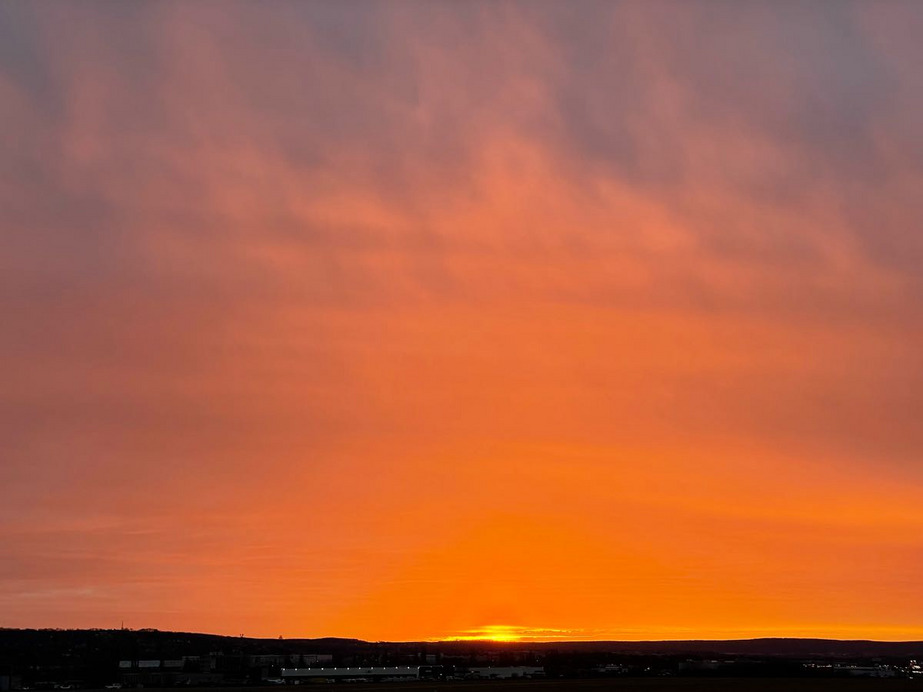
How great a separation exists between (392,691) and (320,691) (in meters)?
12.4

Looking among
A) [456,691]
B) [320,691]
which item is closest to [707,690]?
[456,691]

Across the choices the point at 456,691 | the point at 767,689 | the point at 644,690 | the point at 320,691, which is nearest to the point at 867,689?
the point at 767,689

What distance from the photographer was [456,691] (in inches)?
7702

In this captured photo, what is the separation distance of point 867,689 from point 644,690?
3681 centimetres

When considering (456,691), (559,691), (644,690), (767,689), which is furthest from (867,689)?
(456,691)

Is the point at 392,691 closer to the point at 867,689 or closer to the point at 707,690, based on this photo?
the point at 707,690

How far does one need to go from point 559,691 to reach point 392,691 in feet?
88.8

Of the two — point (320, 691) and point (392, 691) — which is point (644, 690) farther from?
point (320, 691)

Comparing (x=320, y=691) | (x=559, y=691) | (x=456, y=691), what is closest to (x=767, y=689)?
(x=559, y=691)

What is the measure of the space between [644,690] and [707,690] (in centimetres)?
1049

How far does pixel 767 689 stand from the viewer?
199375 millimetres

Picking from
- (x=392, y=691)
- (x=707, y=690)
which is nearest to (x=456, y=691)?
(x=392, y=691)

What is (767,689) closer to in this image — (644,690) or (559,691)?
(644,690)

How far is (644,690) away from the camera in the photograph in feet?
646
